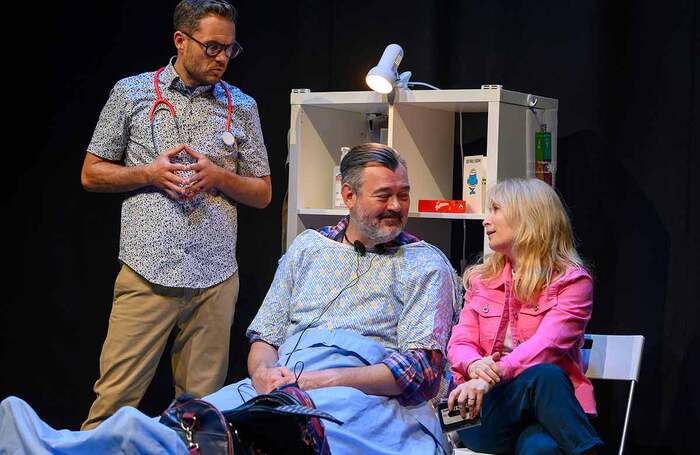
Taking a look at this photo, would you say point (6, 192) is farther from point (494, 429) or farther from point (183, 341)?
point (494, 429)

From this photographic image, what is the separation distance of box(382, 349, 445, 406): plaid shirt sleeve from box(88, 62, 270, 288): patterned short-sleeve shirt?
88 centimetres

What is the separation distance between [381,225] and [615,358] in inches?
35.4

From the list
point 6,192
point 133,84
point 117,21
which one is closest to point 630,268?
point 133,84

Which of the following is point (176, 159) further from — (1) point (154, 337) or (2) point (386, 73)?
(2) point (386, 73)

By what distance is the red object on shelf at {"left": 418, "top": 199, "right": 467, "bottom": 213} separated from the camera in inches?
147

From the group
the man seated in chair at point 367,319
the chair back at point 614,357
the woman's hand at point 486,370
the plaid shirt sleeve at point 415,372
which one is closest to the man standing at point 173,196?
the man seated in chair at point 367,319

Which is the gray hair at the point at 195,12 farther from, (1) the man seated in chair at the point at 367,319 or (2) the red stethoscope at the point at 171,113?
(1) the man seated in chair at the point at 367,319

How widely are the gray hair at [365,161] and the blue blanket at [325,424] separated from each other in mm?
486

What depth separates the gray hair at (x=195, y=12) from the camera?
353cm

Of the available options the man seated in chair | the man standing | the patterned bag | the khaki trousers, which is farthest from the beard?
the patterned bag

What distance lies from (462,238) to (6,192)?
7.68 feet

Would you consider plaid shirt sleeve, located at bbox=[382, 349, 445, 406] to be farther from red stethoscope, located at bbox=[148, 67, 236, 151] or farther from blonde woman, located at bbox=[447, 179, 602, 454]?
red stethoscope, located at bbox=[148, 67, 236, 151]

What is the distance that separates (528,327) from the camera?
10.5ft

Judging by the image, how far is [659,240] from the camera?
3842mm
